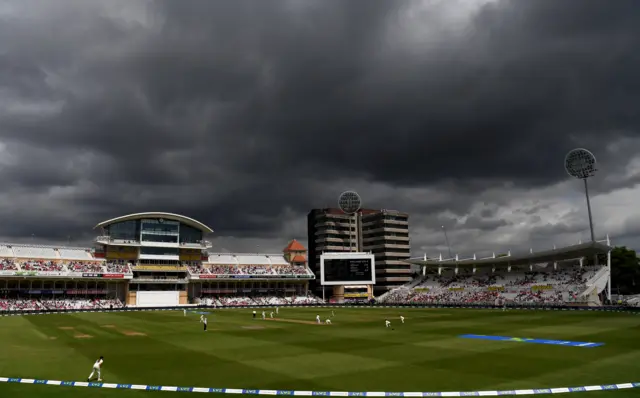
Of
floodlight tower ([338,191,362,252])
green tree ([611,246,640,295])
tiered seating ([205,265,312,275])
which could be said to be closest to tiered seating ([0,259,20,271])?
tiered seating ([205,265,312,275])

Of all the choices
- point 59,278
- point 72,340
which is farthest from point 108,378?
point 59,278

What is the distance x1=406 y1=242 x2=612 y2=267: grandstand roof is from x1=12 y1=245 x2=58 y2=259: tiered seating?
81688 mm

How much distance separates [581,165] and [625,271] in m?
47.6

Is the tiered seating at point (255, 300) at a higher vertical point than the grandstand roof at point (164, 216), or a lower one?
lower

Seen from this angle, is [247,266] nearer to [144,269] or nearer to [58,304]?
[144,269]

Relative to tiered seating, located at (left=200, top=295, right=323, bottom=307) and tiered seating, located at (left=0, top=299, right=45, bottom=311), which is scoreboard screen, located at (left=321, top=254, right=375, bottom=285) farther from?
tiered seating, located at (left=0, top=299, right=45, bottom=311)

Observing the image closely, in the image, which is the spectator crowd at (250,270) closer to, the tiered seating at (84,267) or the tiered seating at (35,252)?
the tiered seating at (84,267)

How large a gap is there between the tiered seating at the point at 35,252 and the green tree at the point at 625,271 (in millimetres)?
125264

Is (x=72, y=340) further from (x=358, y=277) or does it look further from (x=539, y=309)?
(x=358, y=277)

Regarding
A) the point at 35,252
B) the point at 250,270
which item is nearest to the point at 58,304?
the point at 35,252

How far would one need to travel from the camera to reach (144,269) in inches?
3871

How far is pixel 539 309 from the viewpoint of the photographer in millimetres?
71688

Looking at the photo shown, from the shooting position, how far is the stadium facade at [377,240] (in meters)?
148

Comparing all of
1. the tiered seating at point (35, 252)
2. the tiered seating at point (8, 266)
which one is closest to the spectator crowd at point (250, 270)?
the tiered seating at point (35, 252)
